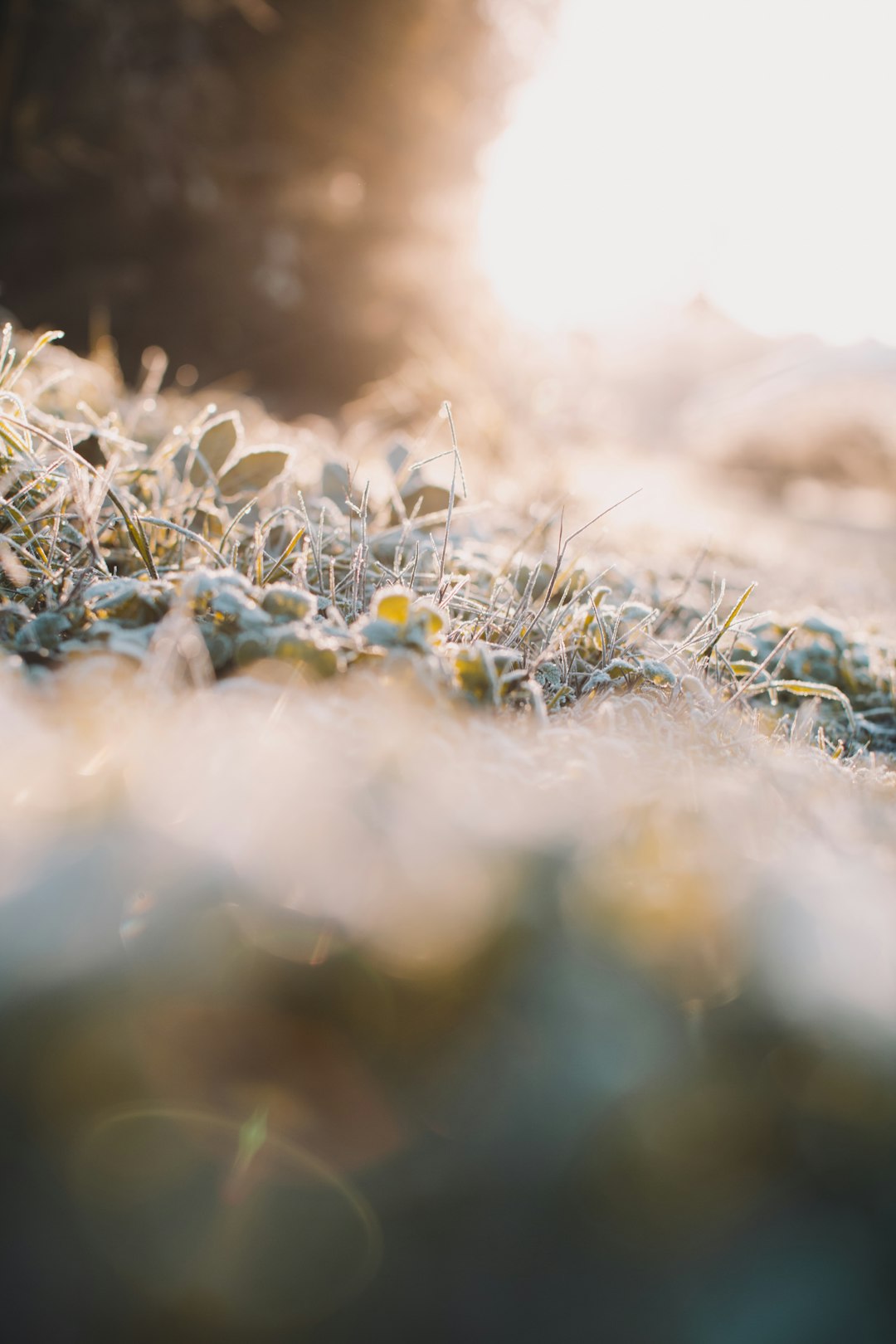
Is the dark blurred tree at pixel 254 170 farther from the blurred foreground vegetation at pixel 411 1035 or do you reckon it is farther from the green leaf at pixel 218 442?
the blurred foreground vegetation at pixel 411 1035

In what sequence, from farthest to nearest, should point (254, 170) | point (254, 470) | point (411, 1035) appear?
1. point (254, 170)
2. point (254, 470)
3. point (411, 1035)

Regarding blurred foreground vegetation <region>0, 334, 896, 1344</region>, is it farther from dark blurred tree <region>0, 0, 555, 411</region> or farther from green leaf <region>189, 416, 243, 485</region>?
dark blurred tree <region>0, 0, 555, 411</region>

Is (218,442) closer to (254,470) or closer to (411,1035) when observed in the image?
(254,470)

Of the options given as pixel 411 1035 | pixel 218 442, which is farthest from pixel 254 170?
pixel 411 1035

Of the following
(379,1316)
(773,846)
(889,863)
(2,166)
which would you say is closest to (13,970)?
(379,1316)

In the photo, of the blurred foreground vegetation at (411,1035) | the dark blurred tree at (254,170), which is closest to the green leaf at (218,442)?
the blurred foreground vegetation at (411,1035)

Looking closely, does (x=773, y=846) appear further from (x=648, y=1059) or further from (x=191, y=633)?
(x=191, y=633)

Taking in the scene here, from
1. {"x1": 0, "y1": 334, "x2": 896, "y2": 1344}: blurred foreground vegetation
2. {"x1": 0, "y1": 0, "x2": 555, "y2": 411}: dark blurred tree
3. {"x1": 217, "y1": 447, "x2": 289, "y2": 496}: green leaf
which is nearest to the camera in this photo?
{"x1": 0, "y1": 334, "x2": 896, "y2": 1344}: blurred foreground vegetation

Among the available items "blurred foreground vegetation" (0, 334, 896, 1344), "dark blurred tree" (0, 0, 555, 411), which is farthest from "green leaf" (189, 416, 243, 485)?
"dark blurred tree" (0, 0, 555, 411)
